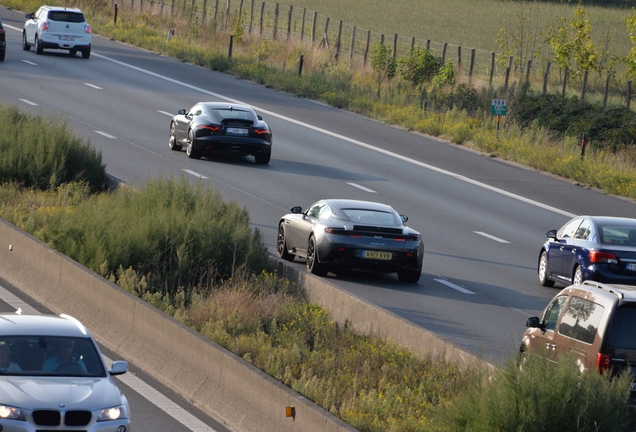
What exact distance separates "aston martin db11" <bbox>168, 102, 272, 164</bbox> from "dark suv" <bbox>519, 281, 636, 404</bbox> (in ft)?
58.2

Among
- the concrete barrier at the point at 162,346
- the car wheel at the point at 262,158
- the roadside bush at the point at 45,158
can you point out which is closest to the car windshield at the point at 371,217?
the concrete barrier at the point at 162,346

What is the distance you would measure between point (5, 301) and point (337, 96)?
27.9 metres

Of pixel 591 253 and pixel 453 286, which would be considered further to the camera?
pixel 453 286

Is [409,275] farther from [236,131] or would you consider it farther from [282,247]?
[236,131]

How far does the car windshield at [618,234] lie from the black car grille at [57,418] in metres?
11.8

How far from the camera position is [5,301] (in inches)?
594

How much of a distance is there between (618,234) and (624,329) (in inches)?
310

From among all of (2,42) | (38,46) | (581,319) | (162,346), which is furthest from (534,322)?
(38,46)

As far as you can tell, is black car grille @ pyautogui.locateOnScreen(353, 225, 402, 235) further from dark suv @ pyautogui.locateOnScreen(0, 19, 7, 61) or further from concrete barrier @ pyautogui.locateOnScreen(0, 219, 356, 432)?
dark suv @ pyautogui.locateOnScreen(0, 19, 7, 61)

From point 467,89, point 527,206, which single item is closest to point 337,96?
point 467,89

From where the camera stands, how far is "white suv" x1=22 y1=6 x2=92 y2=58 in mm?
47500

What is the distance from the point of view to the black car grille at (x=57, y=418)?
882 cm

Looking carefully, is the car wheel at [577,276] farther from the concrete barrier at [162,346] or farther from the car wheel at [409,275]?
the concrete barrier at [162,346]

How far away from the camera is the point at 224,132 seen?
29516 millimetres
